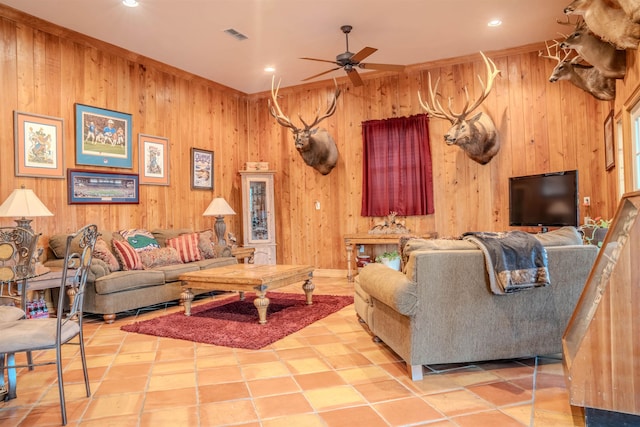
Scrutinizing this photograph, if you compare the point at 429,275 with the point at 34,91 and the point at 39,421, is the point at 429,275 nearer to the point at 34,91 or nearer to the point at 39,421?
the point at 39,421

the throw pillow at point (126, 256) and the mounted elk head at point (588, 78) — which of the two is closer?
the mounted elk head at point (588, 78)

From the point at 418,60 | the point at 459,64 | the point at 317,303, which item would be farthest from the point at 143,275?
the point at 459,64

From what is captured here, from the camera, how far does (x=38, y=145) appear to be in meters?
4.52

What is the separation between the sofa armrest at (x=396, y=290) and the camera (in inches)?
97.0

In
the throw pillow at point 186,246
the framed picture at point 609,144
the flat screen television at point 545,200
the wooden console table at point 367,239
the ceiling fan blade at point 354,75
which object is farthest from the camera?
the wooden console table at point 367,239

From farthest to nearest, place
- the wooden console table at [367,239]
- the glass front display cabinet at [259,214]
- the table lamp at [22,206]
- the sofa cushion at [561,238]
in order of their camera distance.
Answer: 1. the glass front display cabinet at [259,214]
2. the wooden console table at [367,239]
3. the table lamp at [22,206]
4. the sofa cushion at [561,238]

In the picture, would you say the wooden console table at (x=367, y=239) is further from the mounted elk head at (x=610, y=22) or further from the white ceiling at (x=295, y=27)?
the mounted elk head at (x=610, y=22)

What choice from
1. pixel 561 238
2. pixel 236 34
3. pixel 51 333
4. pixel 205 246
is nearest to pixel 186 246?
pixel 205 246

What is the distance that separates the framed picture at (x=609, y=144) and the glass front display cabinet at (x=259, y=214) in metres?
4.69

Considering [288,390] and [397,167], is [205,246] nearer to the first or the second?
[397,167]

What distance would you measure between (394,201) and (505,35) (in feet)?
8.61

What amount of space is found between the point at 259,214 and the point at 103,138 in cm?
269

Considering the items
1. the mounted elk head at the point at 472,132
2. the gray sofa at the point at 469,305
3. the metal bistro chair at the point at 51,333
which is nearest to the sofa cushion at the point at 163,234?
the metal bistro chair at the point at 51,333

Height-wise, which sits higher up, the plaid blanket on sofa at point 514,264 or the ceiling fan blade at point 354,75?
the ceiling fan blade at point 354,75
